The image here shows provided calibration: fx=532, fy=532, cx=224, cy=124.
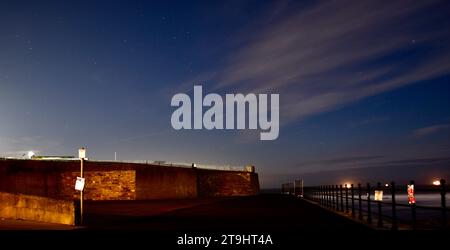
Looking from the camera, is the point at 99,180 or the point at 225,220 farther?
the point at 99,180

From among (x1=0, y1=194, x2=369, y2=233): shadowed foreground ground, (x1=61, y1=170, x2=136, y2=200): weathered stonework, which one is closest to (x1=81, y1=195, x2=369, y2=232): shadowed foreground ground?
(x1=0, y1=194, x2=369, y2=233): shadowed foreground ground

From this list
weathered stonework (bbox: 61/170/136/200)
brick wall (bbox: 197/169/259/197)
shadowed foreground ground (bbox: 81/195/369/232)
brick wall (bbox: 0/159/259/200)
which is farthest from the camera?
brick wall (bbox: 197/169/259/197)

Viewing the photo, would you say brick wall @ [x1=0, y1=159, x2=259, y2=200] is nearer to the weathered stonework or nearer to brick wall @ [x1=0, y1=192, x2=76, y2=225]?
the weathered stonework

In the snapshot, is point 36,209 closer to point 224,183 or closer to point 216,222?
point 216,222

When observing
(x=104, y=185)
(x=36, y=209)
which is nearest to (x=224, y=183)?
(x=104, y=185)

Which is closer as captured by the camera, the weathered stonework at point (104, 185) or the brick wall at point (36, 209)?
the brick wall at point (36, 209)

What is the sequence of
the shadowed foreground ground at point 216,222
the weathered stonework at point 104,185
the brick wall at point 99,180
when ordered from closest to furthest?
the shadowed foreground ground at point 216,222 → the brick wall at point 99,180 → the weathered stonework at point 104,185

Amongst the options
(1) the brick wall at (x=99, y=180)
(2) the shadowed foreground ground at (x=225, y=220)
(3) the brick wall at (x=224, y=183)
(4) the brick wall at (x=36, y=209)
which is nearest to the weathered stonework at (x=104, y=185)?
(1) the brick wall at (x=99, y=180)

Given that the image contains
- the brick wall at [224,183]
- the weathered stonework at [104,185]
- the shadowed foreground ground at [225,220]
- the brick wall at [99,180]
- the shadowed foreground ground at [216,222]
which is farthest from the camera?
the brick wall at [224,183]

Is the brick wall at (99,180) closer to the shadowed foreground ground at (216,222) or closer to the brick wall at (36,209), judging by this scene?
the shadowed foreground ground at (216,222)

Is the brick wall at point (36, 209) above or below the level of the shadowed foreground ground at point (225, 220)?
above
